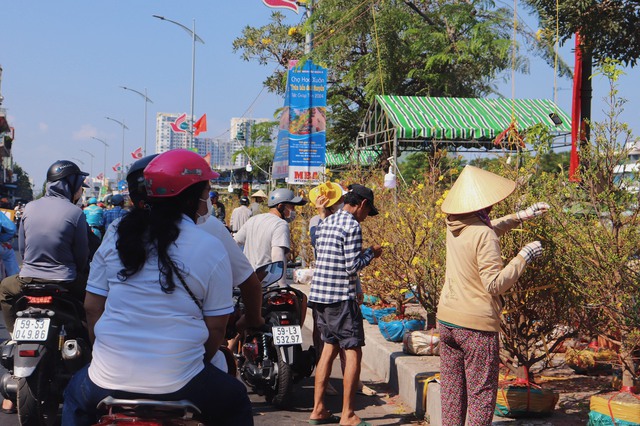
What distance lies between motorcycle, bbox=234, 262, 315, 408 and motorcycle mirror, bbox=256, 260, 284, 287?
0.92m

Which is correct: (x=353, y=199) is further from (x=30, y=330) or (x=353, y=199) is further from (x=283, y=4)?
(x=283, y=4)

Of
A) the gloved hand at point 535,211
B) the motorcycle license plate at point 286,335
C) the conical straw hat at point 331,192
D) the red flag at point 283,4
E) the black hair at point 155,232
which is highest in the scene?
the red flag at point 283,4

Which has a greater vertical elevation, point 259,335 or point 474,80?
point 474,80

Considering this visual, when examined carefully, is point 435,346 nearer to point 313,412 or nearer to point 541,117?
point 313,412

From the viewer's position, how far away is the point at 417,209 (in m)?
8.77

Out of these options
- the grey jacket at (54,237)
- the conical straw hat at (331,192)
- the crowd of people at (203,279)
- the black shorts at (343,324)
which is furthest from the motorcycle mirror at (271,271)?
the conical straw hat at (331,192)

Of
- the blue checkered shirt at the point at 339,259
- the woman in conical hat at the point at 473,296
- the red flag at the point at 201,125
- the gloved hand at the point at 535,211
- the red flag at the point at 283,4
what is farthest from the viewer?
the red flag at the point at 201,125

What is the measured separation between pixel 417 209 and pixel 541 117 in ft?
41.0

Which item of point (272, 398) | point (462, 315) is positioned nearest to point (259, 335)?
point (272, 398)

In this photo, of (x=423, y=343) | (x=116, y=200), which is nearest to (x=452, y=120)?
(x=116, y=200)

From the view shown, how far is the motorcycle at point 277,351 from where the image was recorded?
6.42m

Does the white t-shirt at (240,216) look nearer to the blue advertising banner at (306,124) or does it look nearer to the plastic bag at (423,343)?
the blue advertising banner at (306,124)

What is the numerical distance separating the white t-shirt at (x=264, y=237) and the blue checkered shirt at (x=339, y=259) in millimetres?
1261

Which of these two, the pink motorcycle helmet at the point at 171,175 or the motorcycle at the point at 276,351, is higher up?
the pink motorcycle helmet at the point at 171,175
